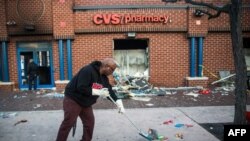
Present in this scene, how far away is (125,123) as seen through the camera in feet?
23.1

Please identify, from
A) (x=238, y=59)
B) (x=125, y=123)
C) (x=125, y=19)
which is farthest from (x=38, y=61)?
(x=238, y=59)

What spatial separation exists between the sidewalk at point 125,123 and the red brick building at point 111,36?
5.16 meters

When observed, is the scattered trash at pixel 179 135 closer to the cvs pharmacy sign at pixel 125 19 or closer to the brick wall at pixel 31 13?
the cvs pharmacy sign at pixel 125 19

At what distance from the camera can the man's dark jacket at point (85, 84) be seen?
15.6 ft

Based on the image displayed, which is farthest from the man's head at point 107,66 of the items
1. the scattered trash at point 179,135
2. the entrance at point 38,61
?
the entrance at point 38,61

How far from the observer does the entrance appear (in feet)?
45.4

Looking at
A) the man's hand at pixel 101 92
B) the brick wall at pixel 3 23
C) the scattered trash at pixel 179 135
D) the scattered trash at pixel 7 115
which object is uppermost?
the brick wall at pixel 3 23

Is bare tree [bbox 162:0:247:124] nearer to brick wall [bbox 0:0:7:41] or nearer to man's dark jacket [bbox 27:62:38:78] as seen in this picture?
man's dark jacket [bbox 27:62:38:78]

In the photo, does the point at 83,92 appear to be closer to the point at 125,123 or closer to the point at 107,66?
the point at 107,66

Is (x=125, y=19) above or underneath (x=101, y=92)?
above

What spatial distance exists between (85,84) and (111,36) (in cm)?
893

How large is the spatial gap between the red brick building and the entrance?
5 centimetres

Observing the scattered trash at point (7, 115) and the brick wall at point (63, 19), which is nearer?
the scattered trash at point (7, 115)

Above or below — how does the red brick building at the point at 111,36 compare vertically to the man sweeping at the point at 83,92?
above
